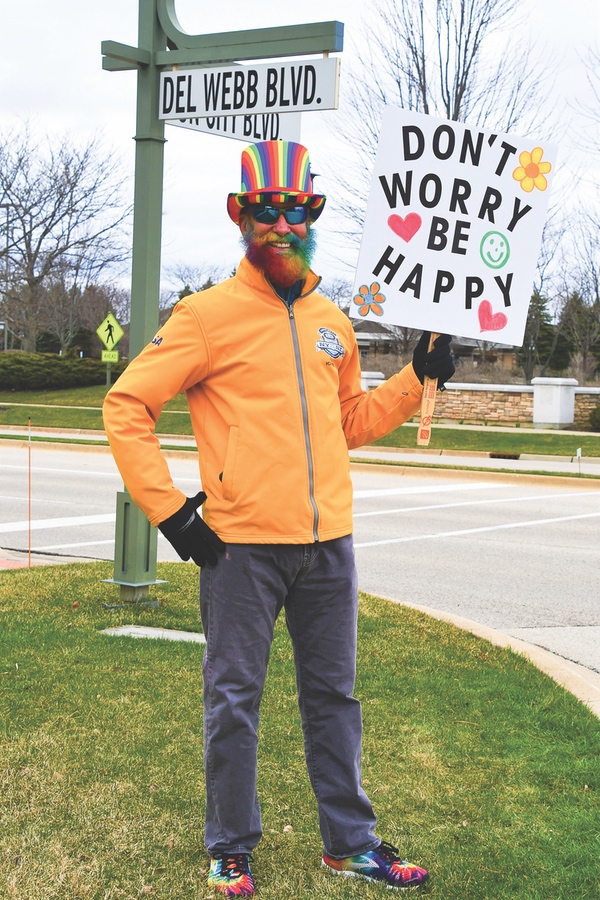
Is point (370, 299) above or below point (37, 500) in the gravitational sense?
above

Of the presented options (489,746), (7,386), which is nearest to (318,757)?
(489,746)

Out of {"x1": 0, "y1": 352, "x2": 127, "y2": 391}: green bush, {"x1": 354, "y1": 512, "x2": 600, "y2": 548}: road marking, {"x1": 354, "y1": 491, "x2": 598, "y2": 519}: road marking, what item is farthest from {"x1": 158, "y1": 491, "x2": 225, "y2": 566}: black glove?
{"x1": 0, "y1": 352, "x2": 127, "y2": 391}: green bush

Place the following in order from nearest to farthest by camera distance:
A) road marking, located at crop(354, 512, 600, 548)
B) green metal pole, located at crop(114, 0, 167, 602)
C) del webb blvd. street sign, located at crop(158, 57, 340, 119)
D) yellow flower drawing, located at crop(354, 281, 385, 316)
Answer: yellow flower drawing, located at crop(354, 281, 385, 316), del webb blvd. street sign, located at crop(158, 57, 340, 119), green metal pole, located at crop(114, 0, 167, 602), road marking, located at crop(354, 512, 600, 548)

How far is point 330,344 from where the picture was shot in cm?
331

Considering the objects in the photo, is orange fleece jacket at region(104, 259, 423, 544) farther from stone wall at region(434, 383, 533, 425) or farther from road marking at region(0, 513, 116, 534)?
stone wall at region(434, 383, 533, 425)

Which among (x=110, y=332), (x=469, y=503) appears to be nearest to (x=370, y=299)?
(x=469, y=503)

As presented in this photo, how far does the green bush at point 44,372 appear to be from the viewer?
3978cm

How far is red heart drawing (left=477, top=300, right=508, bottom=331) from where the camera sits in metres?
3.83

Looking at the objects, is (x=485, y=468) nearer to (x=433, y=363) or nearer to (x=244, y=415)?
(x=433, y=363)

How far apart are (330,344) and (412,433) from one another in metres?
21.9

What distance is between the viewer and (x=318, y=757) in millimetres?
3309

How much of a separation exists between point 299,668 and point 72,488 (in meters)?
11.8

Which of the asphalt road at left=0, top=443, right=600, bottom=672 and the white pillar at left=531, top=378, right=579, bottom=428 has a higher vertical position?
the white pillar at left=531, top=378, right=579, bottom=428

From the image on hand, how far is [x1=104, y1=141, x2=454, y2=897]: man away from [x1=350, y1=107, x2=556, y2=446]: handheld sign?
54 cm
